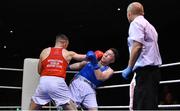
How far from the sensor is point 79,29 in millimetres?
11602

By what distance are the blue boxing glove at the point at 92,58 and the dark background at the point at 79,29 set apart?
5211 mm

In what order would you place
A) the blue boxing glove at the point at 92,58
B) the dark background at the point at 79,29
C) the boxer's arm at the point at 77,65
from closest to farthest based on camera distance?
the blue boxing glove at the point at 92,58 < the boxer's arm at the point at 77,65 < the dark background at the point at 79,29

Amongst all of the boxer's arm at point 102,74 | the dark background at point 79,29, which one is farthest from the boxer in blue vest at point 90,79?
the dark background at point 79,29

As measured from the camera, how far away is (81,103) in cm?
Answer: 358

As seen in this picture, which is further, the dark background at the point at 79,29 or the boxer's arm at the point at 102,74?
the dark background at the point at 79,29

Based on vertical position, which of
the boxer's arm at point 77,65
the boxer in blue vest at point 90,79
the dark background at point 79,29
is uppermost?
the dark background at point 79,29

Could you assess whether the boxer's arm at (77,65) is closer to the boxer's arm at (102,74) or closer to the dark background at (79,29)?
the boxer's arm at (102,74)

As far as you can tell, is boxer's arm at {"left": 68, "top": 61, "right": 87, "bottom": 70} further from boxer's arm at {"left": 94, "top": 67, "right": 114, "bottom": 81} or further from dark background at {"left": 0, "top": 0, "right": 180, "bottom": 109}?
dark background at {"left": 0, "top": 0, "right": 180, "bottom": 109}

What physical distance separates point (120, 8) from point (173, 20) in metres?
1.85

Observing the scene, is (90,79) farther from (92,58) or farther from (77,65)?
(92,58)

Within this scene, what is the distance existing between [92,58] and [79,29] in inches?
326

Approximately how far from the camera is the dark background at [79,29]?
917cm

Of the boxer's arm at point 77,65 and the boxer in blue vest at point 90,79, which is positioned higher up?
the boxer's arm at point 77,65

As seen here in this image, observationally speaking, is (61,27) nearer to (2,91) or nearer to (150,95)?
(2,91)
